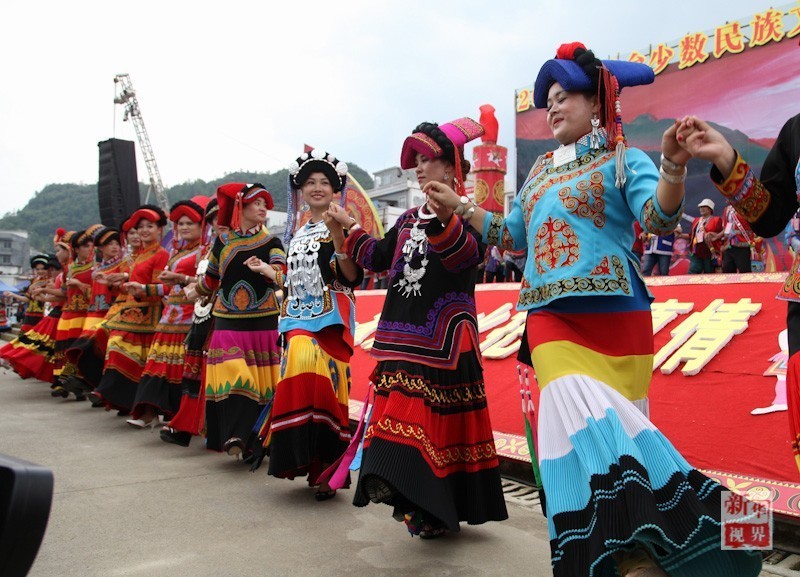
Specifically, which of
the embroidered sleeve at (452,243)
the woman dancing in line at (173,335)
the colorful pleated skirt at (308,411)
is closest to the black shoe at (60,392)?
the woman dancing in line at (173,335)

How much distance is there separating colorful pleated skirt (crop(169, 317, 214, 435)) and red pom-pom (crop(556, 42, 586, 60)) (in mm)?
3661

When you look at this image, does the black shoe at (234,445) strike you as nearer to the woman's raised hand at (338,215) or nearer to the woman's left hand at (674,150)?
the woman's raised hand at (338,215)

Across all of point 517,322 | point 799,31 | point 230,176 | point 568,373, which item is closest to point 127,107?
point 230,176

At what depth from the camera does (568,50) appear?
2.76 metres

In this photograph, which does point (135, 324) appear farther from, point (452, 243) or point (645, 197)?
point (645, 197)

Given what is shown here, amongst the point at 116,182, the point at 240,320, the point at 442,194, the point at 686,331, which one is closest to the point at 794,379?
the point at 442,194

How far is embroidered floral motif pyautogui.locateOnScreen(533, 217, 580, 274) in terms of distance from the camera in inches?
100

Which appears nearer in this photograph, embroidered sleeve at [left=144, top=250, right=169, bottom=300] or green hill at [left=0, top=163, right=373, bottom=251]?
embroidered sleeve at [left=144, top=250, right=169, bottom=300]

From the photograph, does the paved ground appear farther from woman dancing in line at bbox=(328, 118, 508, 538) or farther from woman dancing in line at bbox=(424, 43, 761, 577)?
woman dancing in line at bbox=(424, 43, 761, 577)

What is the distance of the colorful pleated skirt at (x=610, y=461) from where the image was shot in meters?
2.06

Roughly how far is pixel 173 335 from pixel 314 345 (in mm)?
2561

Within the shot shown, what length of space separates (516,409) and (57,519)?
9.07 feet

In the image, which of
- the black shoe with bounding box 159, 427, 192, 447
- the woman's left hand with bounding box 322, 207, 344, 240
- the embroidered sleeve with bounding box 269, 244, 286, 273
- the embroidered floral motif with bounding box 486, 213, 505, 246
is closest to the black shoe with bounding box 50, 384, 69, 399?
the black shoe with bounding box 159, 427, 192, 447

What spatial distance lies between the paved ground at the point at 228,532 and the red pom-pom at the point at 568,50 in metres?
2.00
